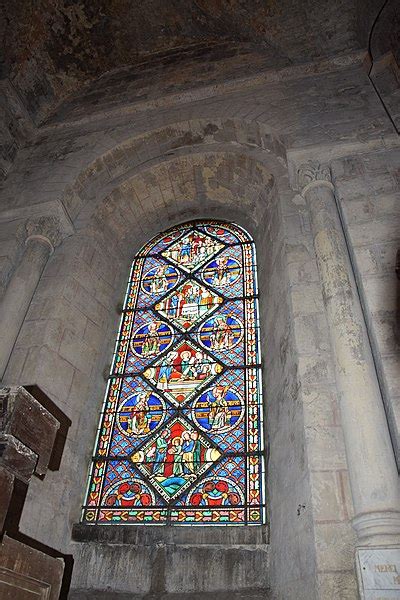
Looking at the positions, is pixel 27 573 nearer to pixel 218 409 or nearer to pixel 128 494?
pixel 128 494

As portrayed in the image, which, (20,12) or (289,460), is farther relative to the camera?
(20,12)

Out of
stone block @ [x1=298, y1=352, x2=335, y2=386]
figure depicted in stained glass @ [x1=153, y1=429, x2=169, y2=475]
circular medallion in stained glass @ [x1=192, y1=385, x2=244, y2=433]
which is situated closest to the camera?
stone block @ [x1=298, y1=352, x2=335, y2=386]

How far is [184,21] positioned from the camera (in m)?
8.30

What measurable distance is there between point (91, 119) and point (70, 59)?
2.10 metres

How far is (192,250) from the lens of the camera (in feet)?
20.9

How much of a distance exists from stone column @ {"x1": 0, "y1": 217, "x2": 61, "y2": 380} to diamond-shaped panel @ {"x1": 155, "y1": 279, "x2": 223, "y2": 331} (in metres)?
1.45

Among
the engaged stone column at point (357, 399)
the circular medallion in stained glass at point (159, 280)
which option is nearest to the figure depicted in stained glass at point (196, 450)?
the engaged stone column at point (357, 399)

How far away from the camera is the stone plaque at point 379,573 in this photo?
218 centimetres

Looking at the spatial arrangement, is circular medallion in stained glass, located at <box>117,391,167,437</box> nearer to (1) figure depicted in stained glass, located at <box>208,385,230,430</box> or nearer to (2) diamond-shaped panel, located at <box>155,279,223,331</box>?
(1) figure depicted in stained glass, located at <box>208,385,230,430</box>

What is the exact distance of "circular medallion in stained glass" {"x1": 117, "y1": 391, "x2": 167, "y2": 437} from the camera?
4453mm

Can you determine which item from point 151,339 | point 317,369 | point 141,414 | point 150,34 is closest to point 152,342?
point 151,339

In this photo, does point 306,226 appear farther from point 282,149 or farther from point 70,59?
point 70,59

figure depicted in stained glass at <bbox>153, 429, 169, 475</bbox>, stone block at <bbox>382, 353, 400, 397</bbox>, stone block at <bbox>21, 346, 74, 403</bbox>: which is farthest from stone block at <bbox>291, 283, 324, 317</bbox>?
stone block at <bbox>21, 346, 74, 403</bbox>

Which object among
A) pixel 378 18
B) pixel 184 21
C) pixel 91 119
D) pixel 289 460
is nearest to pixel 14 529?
pixel 289 460
